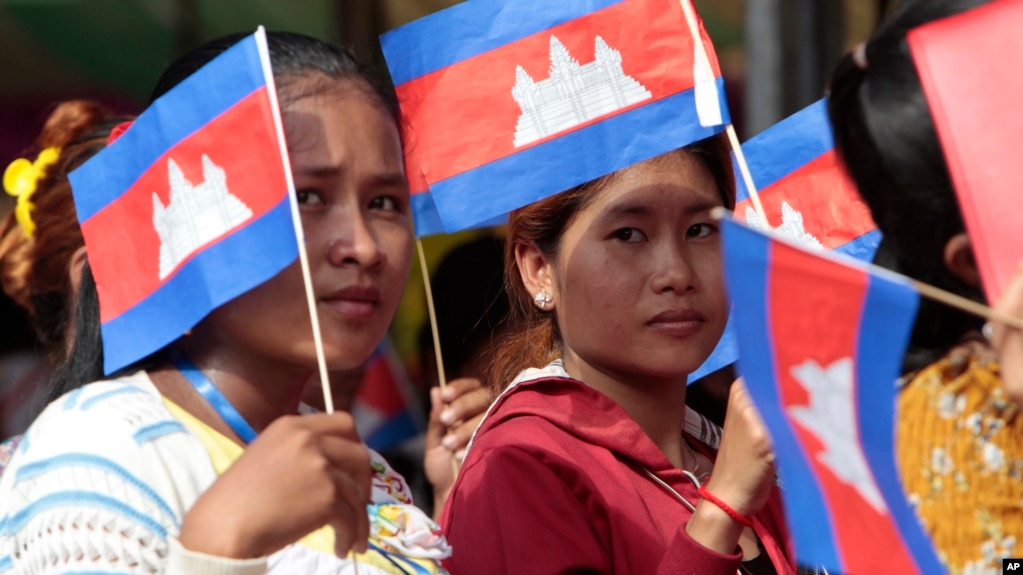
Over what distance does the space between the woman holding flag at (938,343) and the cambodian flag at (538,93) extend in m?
0.70

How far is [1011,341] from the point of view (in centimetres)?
151

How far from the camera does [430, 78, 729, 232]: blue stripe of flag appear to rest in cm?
238

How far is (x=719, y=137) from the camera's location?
2.62 meters

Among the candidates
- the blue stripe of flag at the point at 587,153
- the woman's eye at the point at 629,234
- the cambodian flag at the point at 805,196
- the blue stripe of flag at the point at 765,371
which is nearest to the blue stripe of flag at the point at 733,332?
the cambodian flag at the point at 805,196

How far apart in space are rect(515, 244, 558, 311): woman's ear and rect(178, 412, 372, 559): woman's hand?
0.94 metres

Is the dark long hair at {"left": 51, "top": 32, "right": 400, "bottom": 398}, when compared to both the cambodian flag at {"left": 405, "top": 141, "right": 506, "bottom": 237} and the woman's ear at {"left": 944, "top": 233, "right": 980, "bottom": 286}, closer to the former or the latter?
the cambodian flag at {"left": 405, "top": 141, "right": 506, "bottom": 237}

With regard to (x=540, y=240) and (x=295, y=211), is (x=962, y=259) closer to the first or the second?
(x=295, y=211)

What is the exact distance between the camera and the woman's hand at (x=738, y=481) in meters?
2.06

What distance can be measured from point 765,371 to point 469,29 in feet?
3.61

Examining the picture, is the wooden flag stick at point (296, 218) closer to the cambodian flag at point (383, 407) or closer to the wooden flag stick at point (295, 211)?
the wooden flag stick at point (295, 211)

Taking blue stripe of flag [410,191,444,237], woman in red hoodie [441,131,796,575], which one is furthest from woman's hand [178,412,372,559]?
blue stripe of flag [410,191,444,237]

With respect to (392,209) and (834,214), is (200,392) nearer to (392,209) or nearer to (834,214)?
(392,209)

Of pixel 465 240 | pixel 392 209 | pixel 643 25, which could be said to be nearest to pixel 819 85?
pixel 465 240

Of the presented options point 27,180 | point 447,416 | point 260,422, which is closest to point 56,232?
point 27,180
